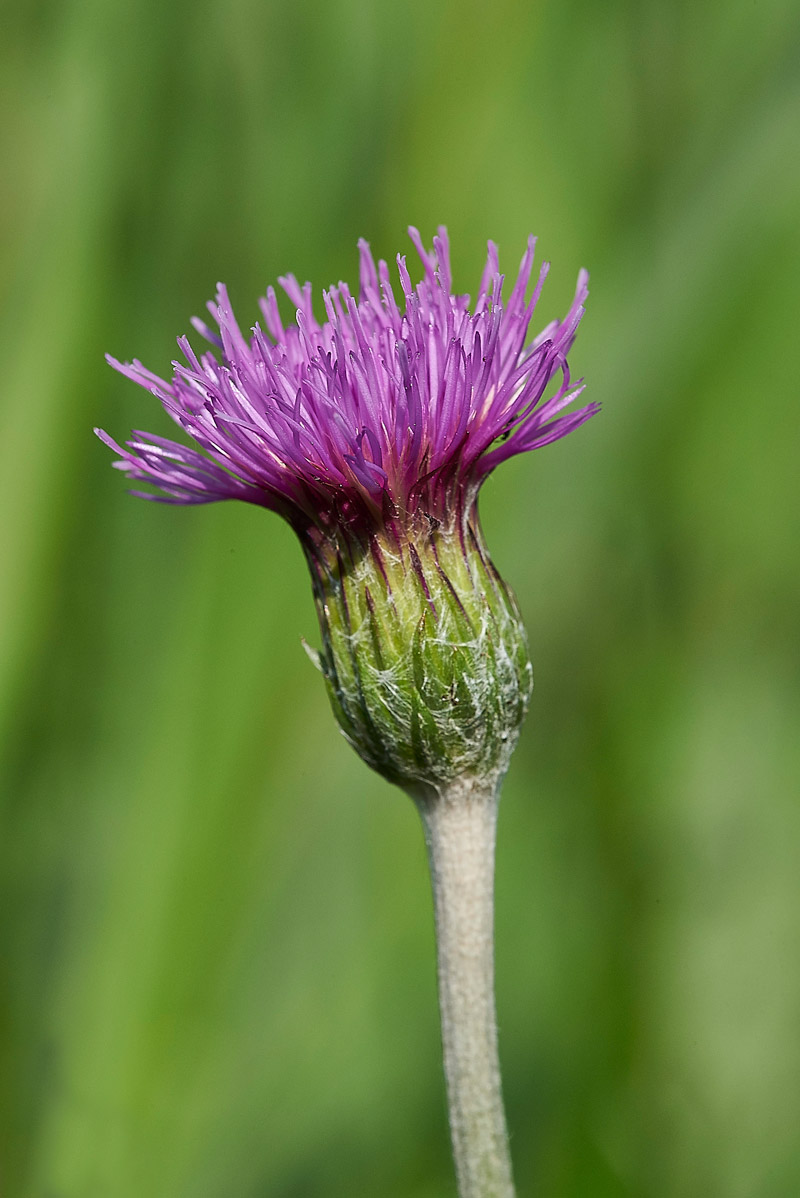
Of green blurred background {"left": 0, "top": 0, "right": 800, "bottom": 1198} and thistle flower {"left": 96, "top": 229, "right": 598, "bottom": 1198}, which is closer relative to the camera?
thistle flower {"left": 96, "top": 229, "right": 598, "bottom": 1198}

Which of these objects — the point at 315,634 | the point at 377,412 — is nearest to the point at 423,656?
the point at 377,412

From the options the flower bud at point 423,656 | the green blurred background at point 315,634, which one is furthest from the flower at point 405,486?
the green blurred background at point 315,634

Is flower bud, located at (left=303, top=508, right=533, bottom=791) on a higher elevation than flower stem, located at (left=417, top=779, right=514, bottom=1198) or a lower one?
higher

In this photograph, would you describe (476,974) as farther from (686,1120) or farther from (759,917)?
(759,917)

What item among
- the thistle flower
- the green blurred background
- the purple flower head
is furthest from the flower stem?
the green blurred background

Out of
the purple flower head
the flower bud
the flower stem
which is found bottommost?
the flower stem

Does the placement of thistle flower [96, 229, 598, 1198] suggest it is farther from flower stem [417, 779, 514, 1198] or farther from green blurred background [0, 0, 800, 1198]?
green blurred background [0, 0, 800, 1198]
